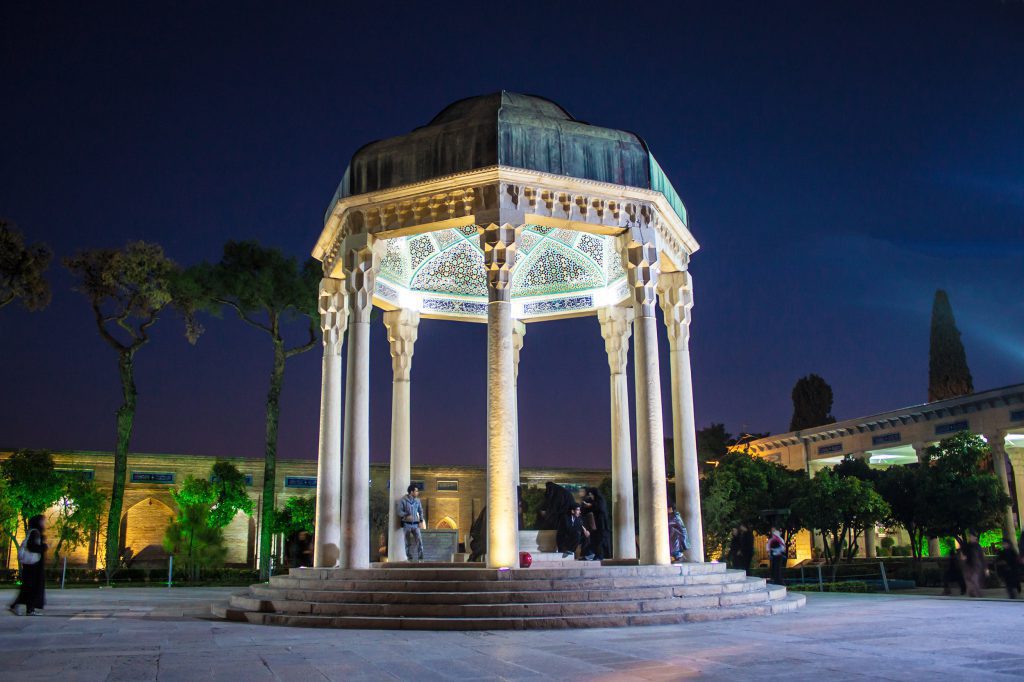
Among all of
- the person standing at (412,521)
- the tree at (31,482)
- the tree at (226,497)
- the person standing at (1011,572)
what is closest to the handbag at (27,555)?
the person standing at (412,521)

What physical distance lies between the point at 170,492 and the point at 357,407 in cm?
3928

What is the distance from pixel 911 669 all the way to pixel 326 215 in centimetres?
1467

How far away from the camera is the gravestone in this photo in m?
21.5

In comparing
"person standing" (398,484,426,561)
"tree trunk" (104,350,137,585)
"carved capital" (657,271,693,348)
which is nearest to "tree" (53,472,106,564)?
"tree trunk" (104,350,137,585)

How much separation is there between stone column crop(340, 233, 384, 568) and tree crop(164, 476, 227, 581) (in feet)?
104

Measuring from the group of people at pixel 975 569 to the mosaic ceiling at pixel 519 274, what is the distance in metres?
9.64

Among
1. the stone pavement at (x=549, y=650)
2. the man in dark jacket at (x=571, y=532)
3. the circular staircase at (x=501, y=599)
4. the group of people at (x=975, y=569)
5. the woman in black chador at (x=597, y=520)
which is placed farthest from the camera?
the woman in black chador at (x=597, y=520)

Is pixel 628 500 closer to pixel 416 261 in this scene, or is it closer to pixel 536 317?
pixel 536 317

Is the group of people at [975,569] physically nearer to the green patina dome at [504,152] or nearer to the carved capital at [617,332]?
the carved capital at [617,332]

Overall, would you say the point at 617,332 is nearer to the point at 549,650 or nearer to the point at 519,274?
the point at 519,274

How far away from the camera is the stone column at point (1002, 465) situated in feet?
133

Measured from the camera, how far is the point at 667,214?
17.6m

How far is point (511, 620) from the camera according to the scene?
11.8 m

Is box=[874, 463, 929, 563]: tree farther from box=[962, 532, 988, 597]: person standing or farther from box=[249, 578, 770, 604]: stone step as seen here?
box=[249, 578, 770, 604]: stone step
